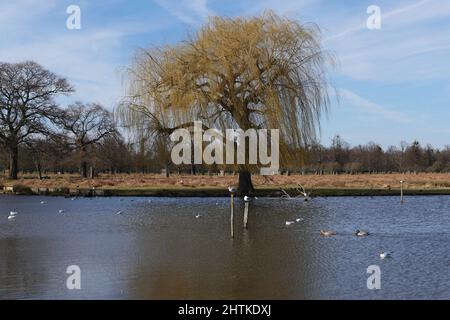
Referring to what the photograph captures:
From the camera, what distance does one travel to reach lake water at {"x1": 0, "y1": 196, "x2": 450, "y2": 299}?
1135 cm

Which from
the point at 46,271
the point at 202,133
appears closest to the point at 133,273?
the point at 46,271

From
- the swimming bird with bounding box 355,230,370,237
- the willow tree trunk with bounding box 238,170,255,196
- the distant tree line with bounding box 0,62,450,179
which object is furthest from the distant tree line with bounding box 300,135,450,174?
the swimming bird with bounding box 355,230,370,237

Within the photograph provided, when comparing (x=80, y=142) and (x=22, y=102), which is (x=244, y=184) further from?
(x=80, y=142)

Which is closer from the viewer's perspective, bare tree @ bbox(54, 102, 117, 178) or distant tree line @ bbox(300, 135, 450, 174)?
bare tree @ bbox(54, 102, 117, 178)

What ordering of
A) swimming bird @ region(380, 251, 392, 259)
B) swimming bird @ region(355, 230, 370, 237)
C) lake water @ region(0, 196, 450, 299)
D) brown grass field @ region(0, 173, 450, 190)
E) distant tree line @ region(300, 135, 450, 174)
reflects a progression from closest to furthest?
lake water @ region(0, 196, 450, 299), swimming bird @ region(380, 251, 392, 259), swimming bird @ region(355, 230, 370, 237), brown grass field @ region(0, 173, 450, 190), distant tree line @ region(300, 135, 450, 174)

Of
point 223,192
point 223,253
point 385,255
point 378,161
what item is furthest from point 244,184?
point 378,161

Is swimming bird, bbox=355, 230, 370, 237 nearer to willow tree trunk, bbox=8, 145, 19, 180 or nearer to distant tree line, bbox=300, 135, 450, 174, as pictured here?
willow tree trunk, bbox=8, 145, 19, 180

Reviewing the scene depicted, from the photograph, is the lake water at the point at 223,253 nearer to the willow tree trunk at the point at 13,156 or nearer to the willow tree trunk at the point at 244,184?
the willow tree trunk at the point at 244,184

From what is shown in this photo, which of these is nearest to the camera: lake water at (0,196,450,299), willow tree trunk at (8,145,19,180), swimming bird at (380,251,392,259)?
lake water at (0,196,450,299)

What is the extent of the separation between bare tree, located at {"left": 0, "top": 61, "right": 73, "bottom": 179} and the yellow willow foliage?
19595 millimetres

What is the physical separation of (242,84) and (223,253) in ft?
63.2

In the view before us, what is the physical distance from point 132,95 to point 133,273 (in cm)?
2289

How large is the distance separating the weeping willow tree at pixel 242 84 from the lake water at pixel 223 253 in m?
7.07
